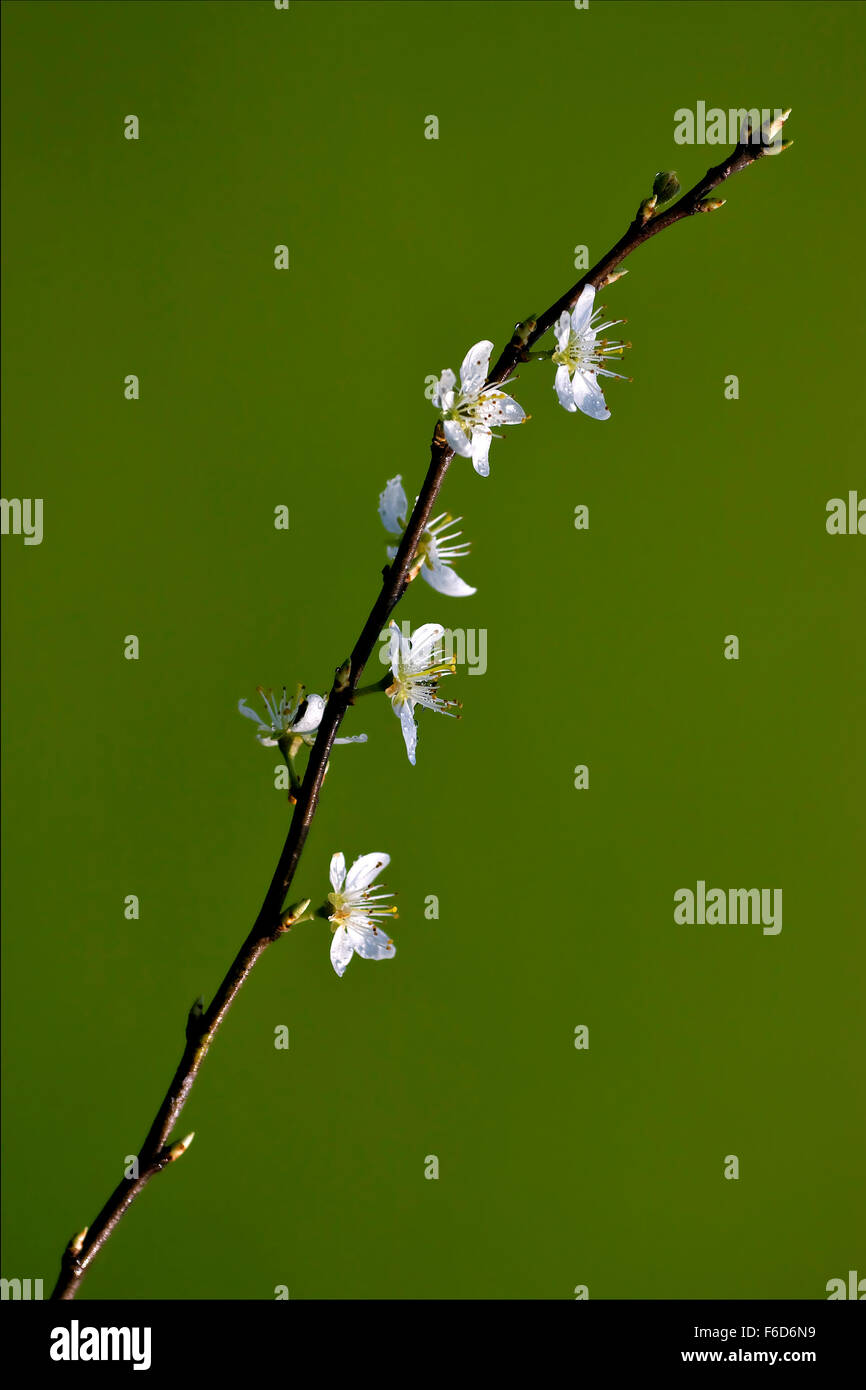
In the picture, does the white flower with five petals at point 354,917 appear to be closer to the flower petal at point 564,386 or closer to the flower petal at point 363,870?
the flower petal at point 363,870

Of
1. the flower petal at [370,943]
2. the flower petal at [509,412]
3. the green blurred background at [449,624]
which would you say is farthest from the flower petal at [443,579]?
the green blurred background at [449,624]

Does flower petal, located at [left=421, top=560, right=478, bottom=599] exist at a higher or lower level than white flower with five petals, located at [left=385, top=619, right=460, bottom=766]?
higher

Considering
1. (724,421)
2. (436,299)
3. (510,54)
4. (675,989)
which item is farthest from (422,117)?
(675,989)

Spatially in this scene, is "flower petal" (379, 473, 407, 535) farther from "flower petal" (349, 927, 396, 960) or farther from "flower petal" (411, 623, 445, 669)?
"flower petal" (349, 927, 396, 960)

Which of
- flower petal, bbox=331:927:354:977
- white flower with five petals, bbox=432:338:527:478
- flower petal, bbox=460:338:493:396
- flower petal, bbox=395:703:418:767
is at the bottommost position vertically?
flower petal, bbox=331:927:354:977

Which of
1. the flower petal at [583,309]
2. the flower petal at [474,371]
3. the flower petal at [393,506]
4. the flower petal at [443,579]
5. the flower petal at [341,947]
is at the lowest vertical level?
the flower petal at [341,947]

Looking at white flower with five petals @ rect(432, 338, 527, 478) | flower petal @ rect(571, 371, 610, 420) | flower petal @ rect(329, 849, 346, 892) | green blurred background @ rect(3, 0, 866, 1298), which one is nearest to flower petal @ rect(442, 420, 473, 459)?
white flower with five petals @ rect(432, 338, 527, 478)
